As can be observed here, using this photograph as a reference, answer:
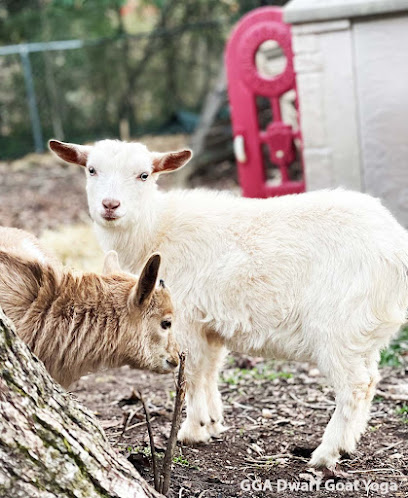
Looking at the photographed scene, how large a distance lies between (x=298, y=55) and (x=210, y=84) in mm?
9907

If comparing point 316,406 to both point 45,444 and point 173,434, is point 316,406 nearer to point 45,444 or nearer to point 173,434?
point 173,434

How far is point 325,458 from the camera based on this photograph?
3865 millimetres

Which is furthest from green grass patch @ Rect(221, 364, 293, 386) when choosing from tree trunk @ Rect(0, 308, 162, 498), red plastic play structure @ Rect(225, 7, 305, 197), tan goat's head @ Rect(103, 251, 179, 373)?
red plastic play structure @ Rect(225, 7, 305, 197)

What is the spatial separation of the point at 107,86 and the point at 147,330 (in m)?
13.9

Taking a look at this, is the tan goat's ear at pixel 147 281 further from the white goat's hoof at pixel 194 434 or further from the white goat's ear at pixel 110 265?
the white goat's hoof at pixel 194 434

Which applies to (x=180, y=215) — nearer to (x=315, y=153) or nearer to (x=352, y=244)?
(x=352, y=244)

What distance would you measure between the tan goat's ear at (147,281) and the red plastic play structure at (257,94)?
192 inches

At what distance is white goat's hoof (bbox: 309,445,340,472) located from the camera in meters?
3.87

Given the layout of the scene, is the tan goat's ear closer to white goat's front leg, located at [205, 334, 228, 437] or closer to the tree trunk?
the tree trunk

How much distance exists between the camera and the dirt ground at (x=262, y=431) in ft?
12.1

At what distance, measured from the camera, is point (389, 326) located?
12.9ft

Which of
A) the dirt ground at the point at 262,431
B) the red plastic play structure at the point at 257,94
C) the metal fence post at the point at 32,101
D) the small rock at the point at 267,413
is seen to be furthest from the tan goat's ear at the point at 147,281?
the metal fence post at the point at 32,101

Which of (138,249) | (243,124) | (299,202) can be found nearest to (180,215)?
(138,249)

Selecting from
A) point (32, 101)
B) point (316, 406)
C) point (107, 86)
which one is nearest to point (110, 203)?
point (316, 406)
